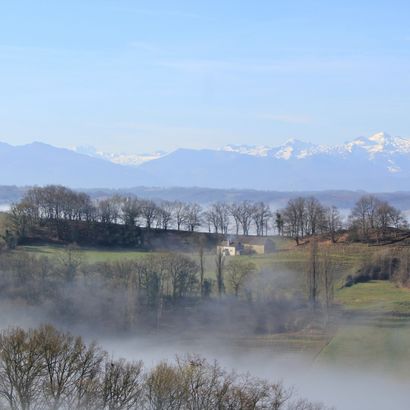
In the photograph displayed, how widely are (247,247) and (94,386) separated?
55945 mm

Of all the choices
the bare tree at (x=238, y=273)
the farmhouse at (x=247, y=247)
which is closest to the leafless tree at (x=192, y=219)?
the farmhouse at (x=247, y=247)

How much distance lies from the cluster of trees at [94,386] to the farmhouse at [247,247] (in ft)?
162

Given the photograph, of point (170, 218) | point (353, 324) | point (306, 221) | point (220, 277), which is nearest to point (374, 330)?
point (353, 324)

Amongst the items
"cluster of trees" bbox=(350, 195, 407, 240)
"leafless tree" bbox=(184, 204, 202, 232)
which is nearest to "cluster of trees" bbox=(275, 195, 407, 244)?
"cluster of trees" bbox=(350, 195, 407, 240)

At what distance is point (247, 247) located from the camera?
267ft

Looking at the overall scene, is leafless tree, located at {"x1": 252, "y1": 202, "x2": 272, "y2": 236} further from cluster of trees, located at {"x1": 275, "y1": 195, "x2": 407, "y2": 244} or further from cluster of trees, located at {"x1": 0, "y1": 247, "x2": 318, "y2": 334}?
cluster of trees, located at {"x1": 0, "y1": 247, "x2": 318, "y2": 334}

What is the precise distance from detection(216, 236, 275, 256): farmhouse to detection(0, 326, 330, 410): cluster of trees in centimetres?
4925

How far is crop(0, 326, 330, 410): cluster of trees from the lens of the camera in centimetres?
2583

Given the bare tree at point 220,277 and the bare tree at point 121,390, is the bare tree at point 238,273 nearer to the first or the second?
the bare tree at point 220,277

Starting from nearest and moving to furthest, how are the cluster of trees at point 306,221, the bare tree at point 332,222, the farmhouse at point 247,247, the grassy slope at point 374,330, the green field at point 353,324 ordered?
1. the grassy slope at point 374,330
2. the green field at point 353,324
3. the farmhouse at point 247,247
4. the bare tree at point 332,222
5. the cluster of trees at point 306,221

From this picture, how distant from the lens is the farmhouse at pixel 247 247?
78500 mm

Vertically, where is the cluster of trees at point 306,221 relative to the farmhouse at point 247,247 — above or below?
above

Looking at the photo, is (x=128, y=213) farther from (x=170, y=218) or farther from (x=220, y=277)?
(x=220, y=277)

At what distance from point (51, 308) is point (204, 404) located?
79.2 feet
